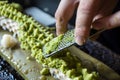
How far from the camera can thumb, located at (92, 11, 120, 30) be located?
0.83m

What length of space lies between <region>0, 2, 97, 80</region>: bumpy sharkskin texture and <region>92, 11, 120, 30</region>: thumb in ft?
0.49

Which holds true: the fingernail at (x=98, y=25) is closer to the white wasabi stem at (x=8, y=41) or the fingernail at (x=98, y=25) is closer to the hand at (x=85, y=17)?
the hand at (x=85, y=17)

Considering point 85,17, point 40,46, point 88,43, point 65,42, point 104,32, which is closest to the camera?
point 85,17

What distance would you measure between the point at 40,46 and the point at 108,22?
0.29 m

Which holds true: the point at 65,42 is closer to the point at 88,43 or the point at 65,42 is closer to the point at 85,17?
the point at 85,17

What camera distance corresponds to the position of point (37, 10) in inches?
59.3

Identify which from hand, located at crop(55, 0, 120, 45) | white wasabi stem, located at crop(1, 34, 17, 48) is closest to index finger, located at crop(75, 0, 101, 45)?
hand, located at crop(55, 0, 120, 45)

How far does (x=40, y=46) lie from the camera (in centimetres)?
101

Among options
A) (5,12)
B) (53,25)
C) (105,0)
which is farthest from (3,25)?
(105,0)

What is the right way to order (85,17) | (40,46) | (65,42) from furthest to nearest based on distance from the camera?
(40,46) < (65,42) < (85,17)

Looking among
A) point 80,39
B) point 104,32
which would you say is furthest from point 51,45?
point 104,32

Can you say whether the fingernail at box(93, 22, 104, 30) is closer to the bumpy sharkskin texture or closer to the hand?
the hand

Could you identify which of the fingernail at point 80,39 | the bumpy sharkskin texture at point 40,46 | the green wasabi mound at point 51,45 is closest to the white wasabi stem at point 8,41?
the bumpy sharkskin texture at point 40,46

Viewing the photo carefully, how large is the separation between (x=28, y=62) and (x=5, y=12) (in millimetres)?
310
